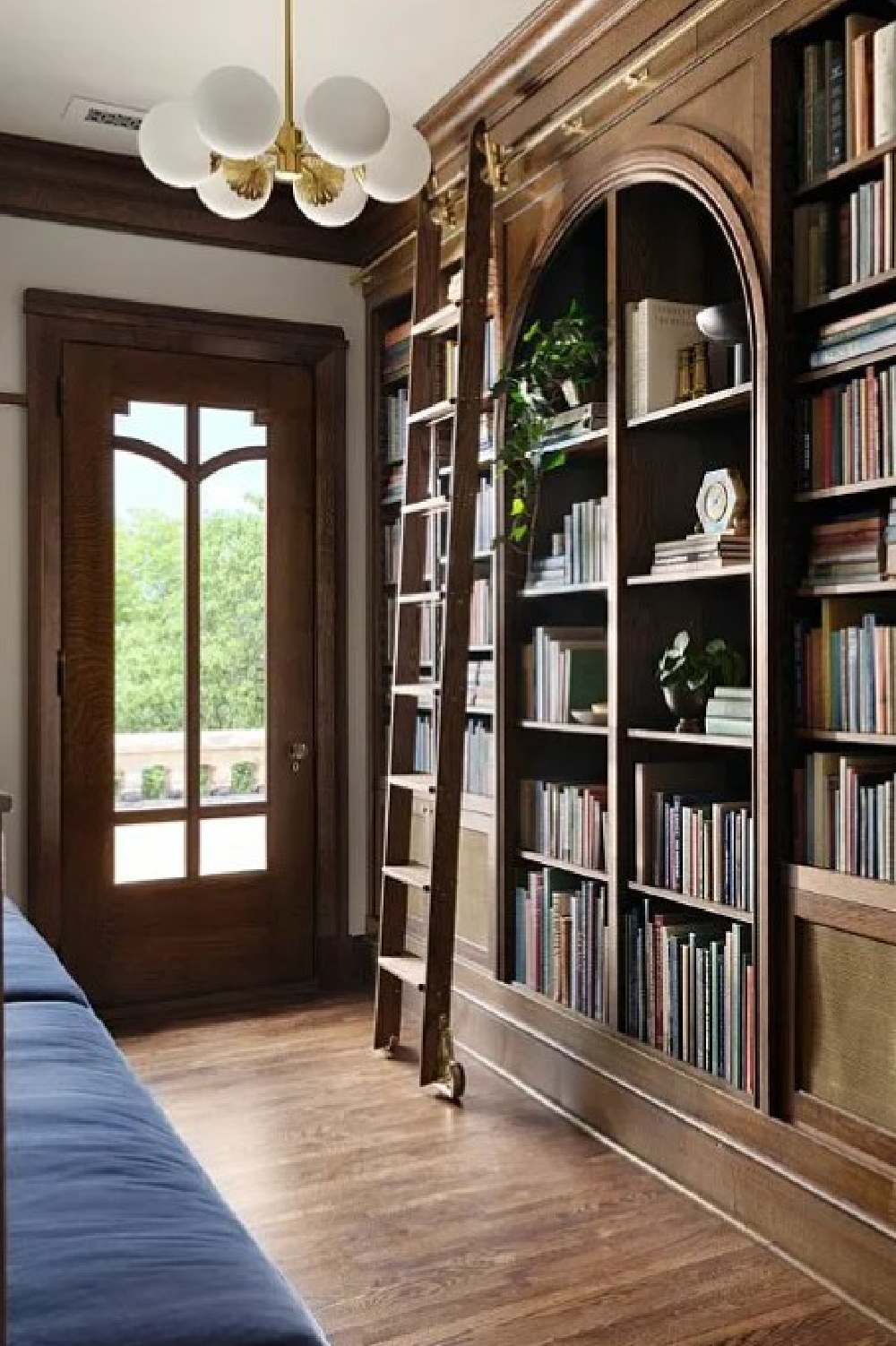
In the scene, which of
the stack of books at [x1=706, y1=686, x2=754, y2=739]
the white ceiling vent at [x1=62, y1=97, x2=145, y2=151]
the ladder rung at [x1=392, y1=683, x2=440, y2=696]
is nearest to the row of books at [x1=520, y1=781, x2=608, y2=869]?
the ladder rung at [x1=392, y1=683, x2=440, y2=696]

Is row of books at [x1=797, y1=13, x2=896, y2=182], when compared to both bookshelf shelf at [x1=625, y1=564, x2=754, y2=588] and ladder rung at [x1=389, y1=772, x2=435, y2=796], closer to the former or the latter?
bookshelf shelf at [x1=625, y1=564, x2=754, y2=588]

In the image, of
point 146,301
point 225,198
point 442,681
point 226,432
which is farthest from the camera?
point 226,432

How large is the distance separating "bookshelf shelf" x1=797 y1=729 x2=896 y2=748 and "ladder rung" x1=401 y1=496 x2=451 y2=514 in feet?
4.42

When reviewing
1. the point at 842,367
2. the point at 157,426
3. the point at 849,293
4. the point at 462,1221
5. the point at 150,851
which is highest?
the point at 157,426

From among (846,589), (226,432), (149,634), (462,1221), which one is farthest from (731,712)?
(226,432)

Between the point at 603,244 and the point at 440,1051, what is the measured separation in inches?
96.0

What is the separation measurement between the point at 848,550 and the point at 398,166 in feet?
4.22

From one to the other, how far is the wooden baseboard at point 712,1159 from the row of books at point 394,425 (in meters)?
1.95

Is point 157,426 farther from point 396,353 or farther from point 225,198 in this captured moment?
point 225,198

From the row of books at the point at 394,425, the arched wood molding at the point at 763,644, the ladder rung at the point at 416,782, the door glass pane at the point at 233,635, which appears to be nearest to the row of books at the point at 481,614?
the ladder rung at the point at 416,782

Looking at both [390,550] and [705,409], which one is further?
[390,550]

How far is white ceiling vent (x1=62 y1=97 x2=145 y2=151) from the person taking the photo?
3725 mm

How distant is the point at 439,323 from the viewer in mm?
3721

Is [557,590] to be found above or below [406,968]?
above
